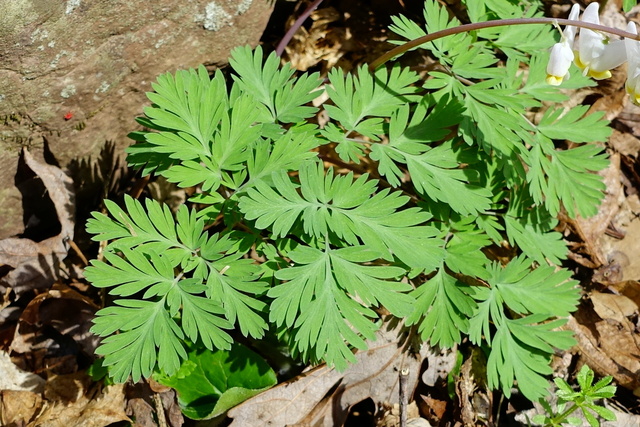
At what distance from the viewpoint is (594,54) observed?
8.07 feet

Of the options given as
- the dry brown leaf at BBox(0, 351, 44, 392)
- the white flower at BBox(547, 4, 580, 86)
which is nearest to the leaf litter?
the dry brown leaf at BBox(0, 351, 44, 392)

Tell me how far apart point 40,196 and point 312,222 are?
1724mm

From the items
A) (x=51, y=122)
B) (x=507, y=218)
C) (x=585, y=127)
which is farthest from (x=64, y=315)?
(x=585, y=127)

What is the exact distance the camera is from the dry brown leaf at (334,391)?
2830 millimetres

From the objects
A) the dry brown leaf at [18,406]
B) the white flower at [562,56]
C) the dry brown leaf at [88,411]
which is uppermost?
the white flower at [562,56]

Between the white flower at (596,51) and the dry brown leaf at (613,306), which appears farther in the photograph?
the dry brown leaf at (613,306)

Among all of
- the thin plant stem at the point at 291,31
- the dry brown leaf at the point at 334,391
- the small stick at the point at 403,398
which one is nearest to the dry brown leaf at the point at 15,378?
the dry brown leaf at the point at 334,391

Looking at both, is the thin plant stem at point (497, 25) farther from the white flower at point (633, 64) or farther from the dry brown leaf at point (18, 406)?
the dry brown leaf at point (18, 406)

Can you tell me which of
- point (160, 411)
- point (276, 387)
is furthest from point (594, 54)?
point (160, 411)

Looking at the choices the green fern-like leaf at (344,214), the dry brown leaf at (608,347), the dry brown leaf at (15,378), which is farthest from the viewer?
the dry brown leaf at (608,347)

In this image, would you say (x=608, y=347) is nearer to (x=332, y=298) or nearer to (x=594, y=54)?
(x=594, y=54)

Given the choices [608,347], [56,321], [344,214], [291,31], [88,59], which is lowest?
[608,347]

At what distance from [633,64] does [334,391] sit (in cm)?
207

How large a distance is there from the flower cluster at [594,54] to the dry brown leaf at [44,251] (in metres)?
2.55
